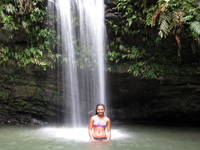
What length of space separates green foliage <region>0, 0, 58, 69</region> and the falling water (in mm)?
452

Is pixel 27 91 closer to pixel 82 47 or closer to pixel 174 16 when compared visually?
pixel 82 47

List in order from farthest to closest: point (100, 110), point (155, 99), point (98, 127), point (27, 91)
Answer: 1. point (155, 99)
2. point (27, 91)
3. point (98, 127)
4. point (100, 110)

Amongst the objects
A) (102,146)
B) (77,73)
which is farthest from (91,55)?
(102,146)

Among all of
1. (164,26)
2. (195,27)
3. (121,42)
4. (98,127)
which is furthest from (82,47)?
(98,127)

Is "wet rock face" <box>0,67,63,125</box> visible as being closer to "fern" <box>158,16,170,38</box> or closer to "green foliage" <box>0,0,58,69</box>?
"green foliage" <box>0,0,58,69</box>

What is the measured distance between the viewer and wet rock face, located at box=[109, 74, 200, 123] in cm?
981

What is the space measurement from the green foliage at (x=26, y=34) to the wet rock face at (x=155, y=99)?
2532mm

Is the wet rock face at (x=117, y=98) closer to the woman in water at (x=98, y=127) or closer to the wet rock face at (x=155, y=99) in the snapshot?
the wet rock face at (x=155, y=99)

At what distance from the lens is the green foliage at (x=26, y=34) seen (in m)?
9.11

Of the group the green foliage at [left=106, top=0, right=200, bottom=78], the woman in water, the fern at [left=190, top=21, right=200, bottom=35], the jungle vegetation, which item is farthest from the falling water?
the woman in water

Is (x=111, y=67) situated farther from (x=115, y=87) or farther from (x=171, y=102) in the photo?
(x=171, y=102)

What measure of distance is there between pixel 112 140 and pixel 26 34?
187 inches

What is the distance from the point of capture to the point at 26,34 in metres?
9.42

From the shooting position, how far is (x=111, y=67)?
955 cm
